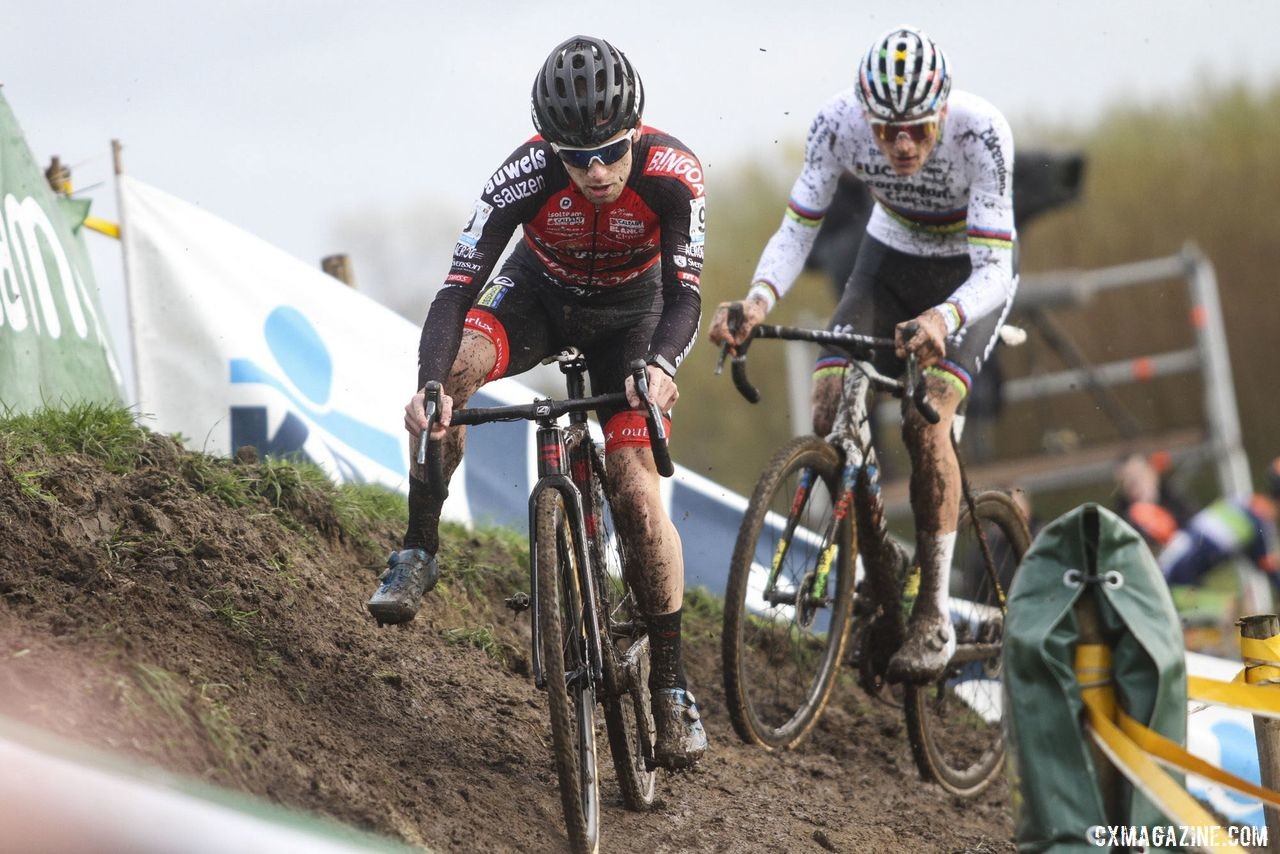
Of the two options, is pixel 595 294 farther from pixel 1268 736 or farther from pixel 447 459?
pixel 1268 736

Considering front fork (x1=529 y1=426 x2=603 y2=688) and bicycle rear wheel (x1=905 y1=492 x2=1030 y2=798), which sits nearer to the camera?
front fork (x1=529 y1=426 x2=603 y2=688)

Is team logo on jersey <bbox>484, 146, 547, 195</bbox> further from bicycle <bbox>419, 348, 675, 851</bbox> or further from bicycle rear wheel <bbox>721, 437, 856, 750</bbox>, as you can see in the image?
bicycle rear wheel <bbox>721, 437, 856, 750</bbox>

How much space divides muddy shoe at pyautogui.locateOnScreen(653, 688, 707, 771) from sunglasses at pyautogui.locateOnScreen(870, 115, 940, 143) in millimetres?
2500

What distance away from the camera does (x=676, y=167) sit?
4.79 m

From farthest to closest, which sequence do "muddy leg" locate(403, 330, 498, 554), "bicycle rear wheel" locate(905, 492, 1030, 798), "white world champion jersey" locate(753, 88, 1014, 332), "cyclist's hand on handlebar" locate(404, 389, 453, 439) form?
"bicycle rear wheel" locate(905, 492, 1030, 798)
"white world champion jersey" locate(753, 88, 1014, 332)
"muddy leg" locate(403, 330, 498, 554)
"cyclist's hand on handlebar" locate(404, 389, 453, 439)

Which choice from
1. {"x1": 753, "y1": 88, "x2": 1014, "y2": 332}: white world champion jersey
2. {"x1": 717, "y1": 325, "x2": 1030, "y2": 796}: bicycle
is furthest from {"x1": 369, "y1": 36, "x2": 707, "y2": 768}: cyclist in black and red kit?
{"x1": 753, "y1": 88, "x2": 1014, "y2": 332}: white world champion jersey

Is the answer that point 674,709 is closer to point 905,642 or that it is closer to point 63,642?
point 905,642

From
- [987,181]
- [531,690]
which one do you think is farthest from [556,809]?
[987,181]

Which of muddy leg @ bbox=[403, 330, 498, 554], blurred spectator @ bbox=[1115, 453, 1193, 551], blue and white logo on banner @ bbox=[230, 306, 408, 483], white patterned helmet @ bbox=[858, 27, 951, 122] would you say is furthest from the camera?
blurred spectator @ bbox=[1115, 453, 1193, 551]

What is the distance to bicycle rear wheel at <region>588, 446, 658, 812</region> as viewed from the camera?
4531 millimetres

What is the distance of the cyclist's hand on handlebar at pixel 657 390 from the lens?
14.0 feet

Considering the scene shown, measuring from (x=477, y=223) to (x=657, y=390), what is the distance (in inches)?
36.2

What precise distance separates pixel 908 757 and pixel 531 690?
2037 mm

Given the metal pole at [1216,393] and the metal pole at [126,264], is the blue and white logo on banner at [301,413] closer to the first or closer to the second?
the metal pole at [126,264]
